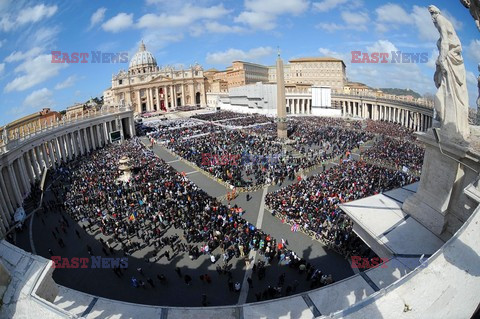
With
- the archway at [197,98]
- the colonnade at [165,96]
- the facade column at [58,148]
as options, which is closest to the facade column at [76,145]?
the facade column at [58,148]

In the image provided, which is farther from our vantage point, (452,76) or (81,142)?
(81,142)

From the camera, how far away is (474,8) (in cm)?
623

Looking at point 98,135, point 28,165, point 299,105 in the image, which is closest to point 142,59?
point 299,105

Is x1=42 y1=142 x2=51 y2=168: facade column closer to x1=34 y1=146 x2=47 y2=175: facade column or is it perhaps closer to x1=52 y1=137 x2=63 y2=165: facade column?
x1=34 y1=146 x2=47 y2=175: facade column

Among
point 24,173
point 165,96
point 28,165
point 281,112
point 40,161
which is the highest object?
point 165,96

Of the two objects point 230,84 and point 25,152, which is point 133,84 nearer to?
point 230,84

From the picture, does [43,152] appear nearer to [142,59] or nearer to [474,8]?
[474,8]

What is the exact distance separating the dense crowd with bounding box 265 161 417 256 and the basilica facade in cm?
8140

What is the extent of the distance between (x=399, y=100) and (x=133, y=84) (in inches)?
3024

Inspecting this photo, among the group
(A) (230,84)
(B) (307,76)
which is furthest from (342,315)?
(A) (230,84)

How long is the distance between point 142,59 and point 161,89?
32.8 m

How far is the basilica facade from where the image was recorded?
94.6m

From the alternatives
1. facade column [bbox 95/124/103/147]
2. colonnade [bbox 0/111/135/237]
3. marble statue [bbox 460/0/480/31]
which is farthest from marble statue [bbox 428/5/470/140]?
facade column [bbox 95/124/103/147]

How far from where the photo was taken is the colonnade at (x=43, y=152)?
21.8 m
